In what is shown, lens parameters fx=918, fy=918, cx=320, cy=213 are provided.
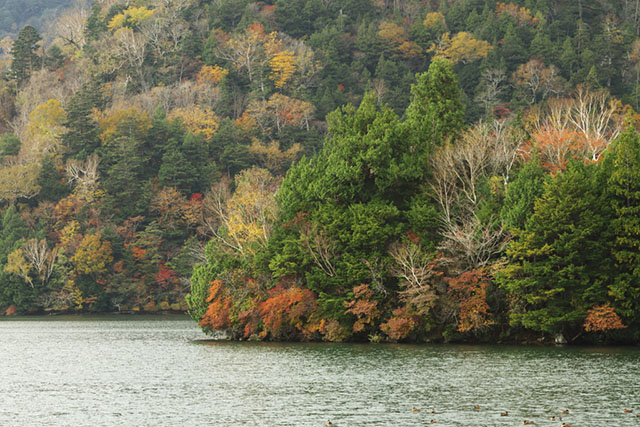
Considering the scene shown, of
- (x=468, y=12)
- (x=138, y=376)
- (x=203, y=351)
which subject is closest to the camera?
(x=138, y=376)

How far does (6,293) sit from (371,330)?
5718 centimetres

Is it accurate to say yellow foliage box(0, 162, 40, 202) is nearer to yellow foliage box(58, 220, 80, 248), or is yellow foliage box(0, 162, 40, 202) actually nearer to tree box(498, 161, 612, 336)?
yellow foliage box(58, 220, 80, 248)

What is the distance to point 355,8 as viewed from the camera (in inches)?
6137

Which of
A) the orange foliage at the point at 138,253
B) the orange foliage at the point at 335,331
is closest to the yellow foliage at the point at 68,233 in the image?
the orange foliage at the point at 138,253

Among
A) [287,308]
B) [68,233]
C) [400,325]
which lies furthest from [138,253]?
[400,325]

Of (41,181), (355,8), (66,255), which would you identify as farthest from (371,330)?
(355,8)

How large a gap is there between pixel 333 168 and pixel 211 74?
270 feet

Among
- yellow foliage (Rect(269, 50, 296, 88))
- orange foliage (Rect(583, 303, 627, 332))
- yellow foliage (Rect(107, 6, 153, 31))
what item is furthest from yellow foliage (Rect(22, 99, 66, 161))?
orange foliage (Rect(583, 303, 627, 332))

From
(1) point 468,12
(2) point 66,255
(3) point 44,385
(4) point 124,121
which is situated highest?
(1) point 468,12

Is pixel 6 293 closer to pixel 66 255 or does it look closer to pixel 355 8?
pixel 66 255

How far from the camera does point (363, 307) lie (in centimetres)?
5412

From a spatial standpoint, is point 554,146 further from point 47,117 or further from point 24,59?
point 24,59

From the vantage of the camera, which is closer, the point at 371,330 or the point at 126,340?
the point at 371,330

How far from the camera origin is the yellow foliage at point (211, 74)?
13634cm
